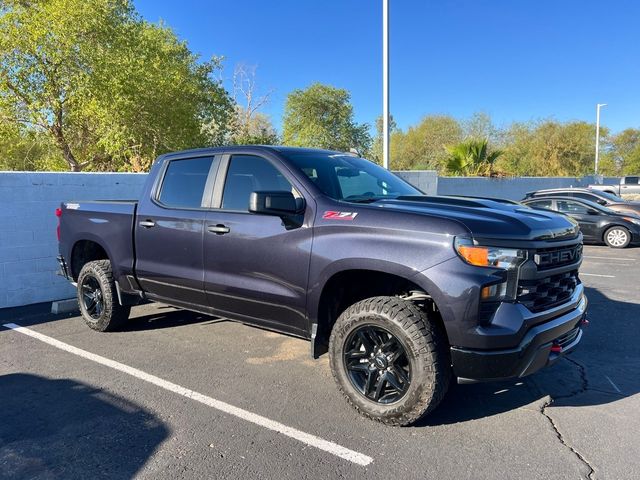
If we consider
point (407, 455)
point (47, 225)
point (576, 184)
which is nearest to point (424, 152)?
point (576, 184)

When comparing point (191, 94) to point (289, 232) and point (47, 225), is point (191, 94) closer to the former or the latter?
point (47, 225)

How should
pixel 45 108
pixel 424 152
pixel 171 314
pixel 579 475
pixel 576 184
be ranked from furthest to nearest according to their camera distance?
pixel 424 152
pixel 576 184
pixel 45 108
pixel 171 314
pixel 579 475

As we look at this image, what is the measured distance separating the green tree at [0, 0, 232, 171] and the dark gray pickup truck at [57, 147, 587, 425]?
11229 mm

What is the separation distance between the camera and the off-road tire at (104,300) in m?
5.53

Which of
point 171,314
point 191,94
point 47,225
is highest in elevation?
point 191,94

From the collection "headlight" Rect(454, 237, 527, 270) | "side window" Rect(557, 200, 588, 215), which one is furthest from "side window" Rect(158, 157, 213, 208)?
"side window" Rect(557, 200, 588, 215)

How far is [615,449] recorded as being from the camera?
3.18 m

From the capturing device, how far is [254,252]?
4.07 m

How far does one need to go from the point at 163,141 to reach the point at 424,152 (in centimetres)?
3421

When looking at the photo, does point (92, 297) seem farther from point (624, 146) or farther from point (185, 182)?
point (624, 146)

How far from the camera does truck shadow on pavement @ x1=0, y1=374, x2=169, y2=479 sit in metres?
3.04

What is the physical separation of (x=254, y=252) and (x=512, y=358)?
206 cm

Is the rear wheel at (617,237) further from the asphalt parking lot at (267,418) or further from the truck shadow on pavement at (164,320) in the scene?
the truck shadow on pavement at (164,320)

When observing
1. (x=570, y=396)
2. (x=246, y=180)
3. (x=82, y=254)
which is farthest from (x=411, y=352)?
(x=82, y=254)
